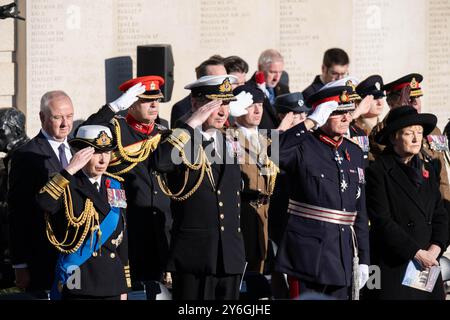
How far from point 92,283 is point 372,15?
7065 mm

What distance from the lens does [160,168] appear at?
8.23 m

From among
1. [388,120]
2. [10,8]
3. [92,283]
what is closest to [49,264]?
[92,283]

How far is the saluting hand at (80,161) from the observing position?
7.83 metres

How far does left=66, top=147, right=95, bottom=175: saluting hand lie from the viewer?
783cm

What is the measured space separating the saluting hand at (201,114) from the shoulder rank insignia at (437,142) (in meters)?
2.64

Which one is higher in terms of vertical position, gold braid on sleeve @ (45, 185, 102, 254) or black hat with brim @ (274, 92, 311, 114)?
black hat with brim @ (274, 92, 311, 114)

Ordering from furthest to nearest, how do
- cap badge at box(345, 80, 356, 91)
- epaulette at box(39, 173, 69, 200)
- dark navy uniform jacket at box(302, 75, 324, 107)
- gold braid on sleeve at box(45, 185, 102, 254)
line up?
dark navy uniform jacket at box(302, 75, 324, 107)
cap badge at box(345, 80, 356, 91)
gold braid on sleeve at box(45, 185, 102, 254)
epaulette at box(39, 173, 69, 200)

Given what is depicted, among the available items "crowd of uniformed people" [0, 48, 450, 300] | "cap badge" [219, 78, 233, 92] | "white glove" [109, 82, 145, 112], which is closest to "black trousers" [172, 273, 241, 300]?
"crowd of uniformed people" [0, 48, 450, 300]

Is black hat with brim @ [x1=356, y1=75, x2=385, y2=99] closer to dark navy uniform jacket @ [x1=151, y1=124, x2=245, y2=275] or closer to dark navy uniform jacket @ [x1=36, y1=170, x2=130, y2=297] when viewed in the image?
dark navy uniform jacket @ [x1=151, y1=124, x2=245, y2=275]

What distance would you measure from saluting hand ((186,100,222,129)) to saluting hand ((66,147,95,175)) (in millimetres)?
752

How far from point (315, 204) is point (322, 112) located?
620 millimetres

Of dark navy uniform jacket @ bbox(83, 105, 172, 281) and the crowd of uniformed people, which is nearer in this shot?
the crowd of uniformed people

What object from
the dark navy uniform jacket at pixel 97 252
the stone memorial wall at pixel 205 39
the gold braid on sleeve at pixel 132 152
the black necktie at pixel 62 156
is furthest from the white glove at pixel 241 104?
the stone memorial wall at pixel 205 39

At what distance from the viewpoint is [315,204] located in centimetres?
840
